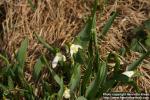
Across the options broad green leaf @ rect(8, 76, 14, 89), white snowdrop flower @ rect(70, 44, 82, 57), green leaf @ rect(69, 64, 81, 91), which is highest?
white snowdrop flower @ rect(70, 44, 82, 57)

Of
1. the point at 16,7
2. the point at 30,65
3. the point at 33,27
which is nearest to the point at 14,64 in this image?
the point at 30,65

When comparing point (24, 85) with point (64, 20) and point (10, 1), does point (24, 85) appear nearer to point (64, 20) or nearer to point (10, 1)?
point (64, 20)

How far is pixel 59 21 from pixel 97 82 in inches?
24.4

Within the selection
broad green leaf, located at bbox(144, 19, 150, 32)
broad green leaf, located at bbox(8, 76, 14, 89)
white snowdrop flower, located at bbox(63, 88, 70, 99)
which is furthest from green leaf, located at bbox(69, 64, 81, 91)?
broad green leaf, located at bbox(144, 19, 150, 32)

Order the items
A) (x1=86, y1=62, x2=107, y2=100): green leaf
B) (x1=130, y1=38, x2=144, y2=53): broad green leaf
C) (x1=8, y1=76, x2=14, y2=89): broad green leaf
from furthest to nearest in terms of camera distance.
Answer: (x1=130, y1=38, x2=144, y2=53): broad green leaf < (x1=8, y1=76, x2=14, y2=89): broad green leaf < (x1=86, y1=62, x2=107, y2=100): green leaf

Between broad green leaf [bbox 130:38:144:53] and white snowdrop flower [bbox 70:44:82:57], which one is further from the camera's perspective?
broad green leaf [bbox 130:38:144:53]

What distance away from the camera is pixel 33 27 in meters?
2.11

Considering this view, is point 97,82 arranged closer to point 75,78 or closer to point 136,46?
point 75,78

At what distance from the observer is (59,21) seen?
6.97 feet

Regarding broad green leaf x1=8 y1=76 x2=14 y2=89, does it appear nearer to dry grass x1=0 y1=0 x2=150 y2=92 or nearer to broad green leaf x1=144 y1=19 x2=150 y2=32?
dry grass x1=0 y1=0 x2=150 y2=92

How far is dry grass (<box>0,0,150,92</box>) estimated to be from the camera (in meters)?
2.04

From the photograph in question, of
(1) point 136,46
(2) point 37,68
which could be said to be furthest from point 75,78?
(1) point 136,46

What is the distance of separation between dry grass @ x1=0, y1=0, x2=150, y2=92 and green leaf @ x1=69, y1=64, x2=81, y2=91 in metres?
0.30

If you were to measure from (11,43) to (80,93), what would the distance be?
0.55 metres
